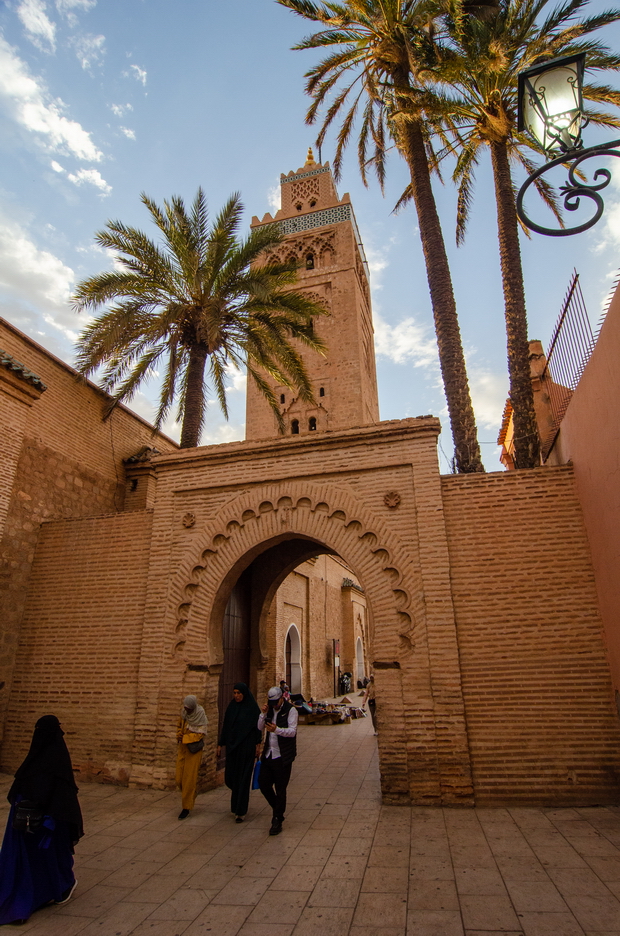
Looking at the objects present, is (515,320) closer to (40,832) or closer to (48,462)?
(48,462)

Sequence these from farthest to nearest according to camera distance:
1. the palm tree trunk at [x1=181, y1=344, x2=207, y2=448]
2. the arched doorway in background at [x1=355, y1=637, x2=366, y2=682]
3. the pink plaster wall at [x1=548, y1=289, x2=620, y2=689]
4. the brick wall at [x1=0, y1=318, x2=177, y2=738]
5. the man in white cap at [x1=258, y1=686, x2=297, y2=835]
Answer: the arched doorway in background at [x1=355, y1=637, x2=366, y2=682]
the palm tree trunk at [x1=181, y1=344, x2=207, y2=448]
the brick wall at [x1=0, y1=318, x2=177, y2=738]
the man in white cap at [x1=258, y1=686, x2=297, y2=835]
the pink plaster wall at [x1=548, y1=289, x2=620, y2=689]

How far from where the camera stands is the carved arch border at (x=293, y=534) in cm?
643

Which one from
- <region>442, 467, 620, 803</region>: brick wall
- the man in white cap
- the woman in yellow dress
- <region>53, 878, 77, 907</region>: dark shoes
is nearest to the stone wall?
<region>442, 467, 620, 803</region>: brick wall

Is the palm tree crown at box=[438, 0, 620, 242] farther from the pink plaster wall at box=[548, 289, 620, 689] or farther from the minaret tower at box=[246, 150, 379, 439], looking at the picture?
the minaret tower at box=[246, 150, 379, 439]

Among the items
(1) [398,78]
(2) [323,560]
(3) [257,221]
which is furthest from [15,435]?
(3) [257,221]

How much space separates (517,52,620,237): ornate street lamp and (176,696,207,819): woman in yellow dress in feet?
18.8

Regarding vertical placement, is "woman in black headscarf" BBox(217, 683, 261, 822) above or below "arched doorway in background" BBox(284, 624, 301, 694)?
below

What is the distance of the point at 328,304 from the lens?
67.7 ft

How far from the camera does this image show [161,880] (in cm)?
414

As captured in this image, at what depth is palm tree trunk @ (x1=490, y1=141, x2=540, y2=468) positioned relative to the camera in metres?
8.20

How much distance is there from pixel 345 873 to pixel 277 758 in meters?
1.29

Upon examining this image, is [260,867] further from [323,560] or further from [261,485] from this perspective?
[323,560]

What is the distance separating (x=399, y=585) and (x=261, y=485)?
2372 mm

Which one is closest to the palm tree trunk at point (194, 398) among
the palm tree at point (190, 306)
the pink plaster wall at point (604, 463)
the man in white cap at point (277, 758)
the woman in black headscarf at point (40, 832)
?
the palm tree at point (190, 306)
